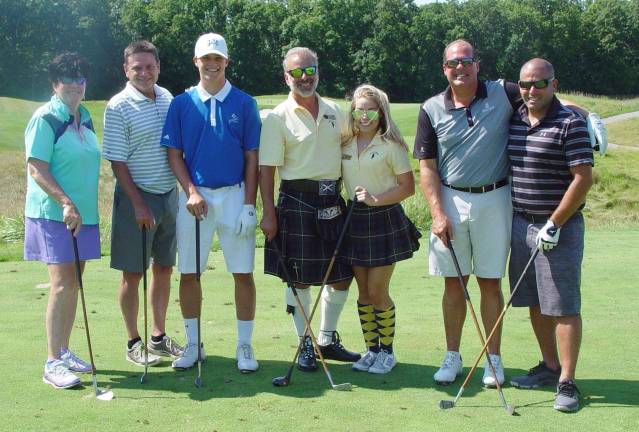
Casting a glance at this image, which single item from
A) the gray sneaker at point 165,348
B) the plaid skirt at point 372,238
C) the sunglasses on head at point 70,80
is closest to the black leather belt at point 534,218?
the plaid skirt at point 372,238

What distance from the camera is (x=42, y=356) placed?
5594 mm

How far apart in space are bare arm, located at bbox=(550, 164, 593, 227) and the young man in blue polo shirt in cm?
177

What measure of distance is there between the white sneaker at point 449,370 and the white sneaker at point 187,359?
147cm

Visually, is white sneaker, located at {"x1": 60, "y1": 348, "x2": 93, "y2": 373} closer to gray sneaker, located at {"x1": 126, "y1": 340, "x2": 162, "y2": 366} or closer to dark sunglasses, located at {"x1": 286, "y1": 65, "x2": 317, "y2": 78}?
gray sneaker, located at {"x1": 126, "y1": 340, "x2": 162, "y2": 366}

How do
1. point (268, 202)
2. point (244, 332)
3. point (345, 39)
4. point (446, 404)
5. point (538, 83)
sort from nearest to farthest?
point (446, 404) < point (538, 83) < point (268, 202) < point (244, 332) < point (345, 39)

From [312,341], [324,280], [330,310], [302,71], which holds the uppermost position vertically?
[302,71]

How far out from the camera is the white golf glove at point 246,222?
5266mm

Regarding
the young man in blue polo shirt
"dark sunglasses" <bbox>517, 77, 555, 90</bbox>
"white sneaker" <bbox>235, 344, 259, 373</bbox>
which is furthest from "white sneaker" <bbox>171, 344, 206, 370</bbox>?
"dark sunglasses" <bbox>517, 77, 555, 90</bbox>

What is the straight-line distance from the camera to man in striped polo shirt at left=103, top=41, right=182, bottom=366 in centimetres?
541

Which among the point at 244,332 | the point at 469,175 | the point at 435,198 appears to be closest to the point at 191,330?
the point at 244,332

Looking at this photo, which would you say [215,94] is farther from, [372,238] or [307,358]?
[307,358]

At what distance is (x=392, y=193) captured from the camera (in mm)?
5277

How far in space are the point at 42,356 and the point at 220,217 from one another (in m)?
1.47

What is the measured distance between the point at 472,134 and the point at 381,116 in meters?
0.61
